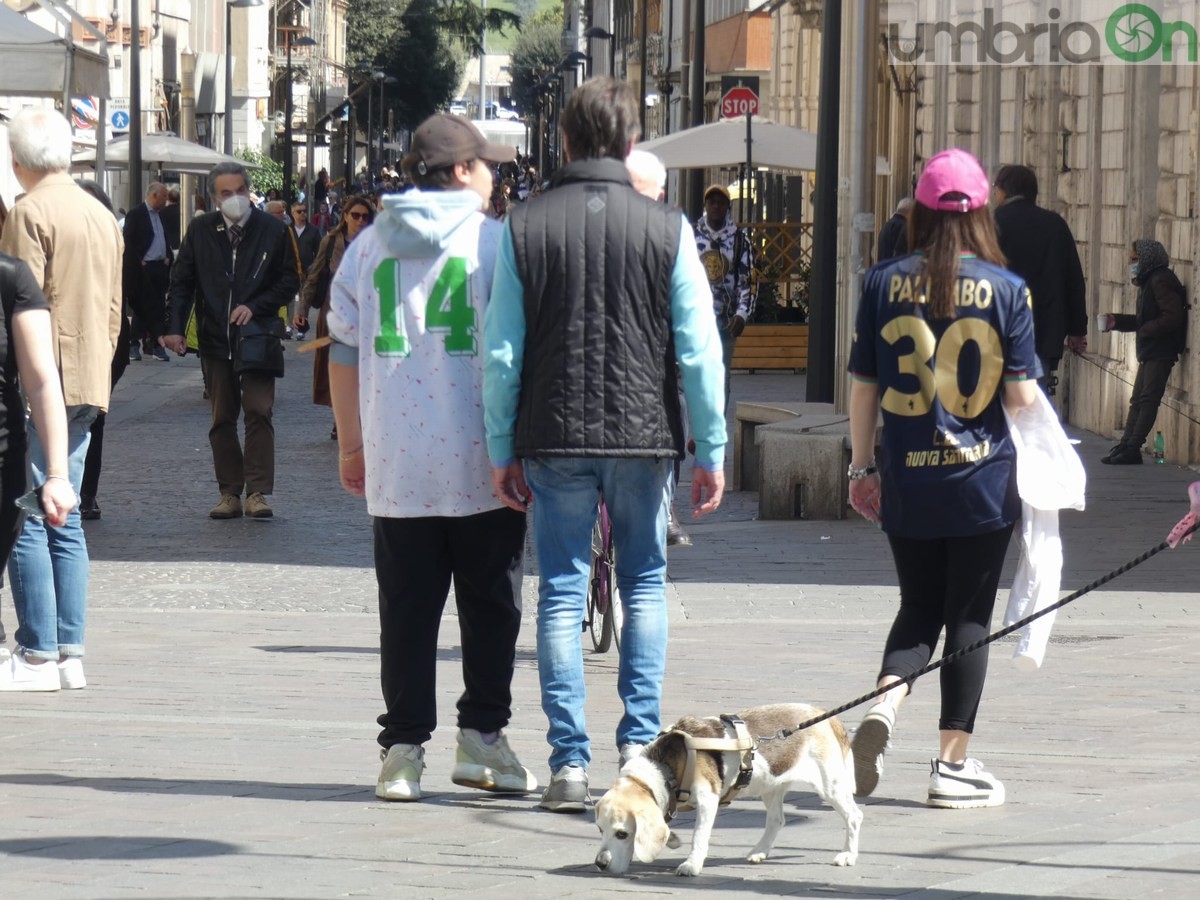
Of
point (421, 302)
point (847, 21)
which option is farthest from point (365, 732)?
point (847, 21)

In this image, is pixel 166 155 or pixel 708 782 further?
pixel 166 155

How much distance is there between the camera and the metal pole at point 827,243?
15523 mm

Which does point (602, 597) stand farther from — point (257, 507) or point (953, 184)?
point (257, 507)

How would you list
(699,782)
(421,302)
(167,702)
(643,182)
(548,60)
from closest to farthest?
(699,782), (421,302), (643,182), (167,702), (548,60)

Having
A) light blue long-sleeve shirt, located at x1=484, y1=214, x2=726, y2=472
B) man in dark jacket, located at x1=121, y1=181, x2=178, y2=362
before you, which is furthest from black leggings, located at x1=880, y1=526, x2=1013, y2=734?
man in dark jacket, located at x1=121, y1=181, x2=178, y2=362

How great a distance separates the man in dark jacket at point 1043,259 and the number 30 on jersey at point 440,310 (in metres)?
6.75

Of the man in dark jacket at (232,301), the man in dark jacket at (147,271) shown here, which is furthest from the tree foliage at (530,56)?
the man in dark jacket at (232,301)

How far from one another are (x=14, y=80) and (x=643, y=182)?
9.28m

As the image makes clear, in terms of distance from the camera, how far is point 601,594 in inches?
333

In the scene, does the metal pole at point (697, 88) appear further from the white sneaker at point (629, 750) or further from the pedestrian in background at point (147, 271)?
the white sneaker at point (629, 750)

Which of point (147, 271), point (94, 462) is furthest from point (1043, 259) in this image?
point (147, 271)

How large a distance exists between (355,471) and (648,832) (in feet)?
4.82

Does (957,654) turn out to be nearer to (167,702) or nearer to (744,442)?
(167,702)

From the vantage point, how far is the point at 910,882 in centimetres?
496
